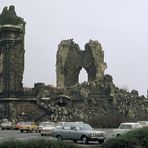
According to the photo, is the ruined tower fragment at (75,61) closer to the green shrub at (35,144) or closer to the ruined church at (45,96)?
the ruined church at (45,96)

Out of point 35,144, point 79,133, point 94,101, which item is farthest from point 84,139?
point 94,101

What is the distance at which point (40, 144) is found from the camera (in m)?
26.6

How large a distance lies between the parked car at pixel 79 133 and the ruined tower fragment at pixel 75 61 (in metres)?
64.7

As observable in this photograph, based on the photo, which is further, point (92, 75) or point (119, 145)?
point (92, 75)

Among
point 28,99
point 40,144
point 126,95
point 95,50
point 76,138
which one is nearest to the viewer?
point 40,144

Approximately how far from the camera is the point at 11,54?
3489 inches

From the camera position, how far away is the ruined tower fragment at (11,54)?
88062mm

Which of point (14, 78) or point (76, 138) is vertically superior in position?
point (14, 78)

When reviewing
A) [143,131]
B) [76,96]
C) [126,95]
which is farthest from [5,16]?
[143,131]

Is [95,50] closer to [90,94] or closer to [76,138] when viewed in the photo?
[90,94]

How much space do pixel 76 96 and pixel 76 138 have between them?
5282 centimetres

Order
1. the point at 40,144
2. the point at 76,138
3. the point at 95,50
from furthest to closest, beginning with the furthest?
the point at 95,50 < the point at 76,138 < the point at 40,144

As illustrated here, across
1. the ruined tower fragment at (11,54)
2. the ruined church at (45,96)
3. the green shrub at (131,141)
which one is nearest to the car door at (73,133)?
the green shrub at (131,141)

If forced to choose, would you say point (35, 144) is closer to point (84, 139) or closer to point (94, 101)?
point (84, 139)
